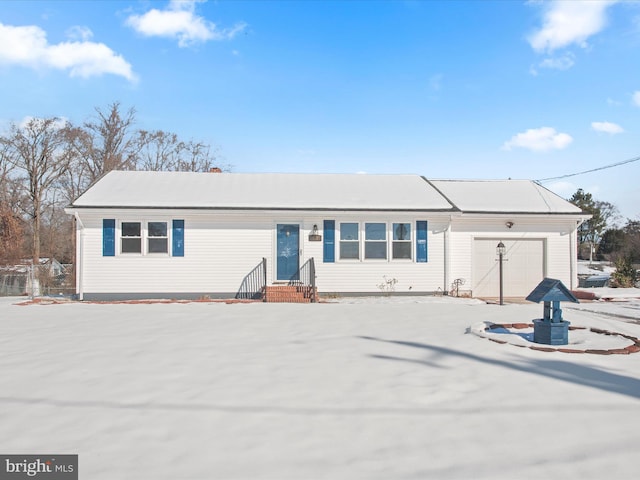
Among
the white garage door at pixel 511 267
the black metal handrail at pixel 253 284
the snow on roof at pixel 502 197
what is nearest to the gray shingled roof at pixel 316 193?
the snow on roof at pixel 502 197

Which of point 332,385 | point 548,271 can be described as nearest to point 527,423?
point 332,385

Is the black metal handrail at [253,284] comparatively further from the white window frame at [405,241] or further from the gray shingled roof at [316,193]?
the white window frame at [405,241]

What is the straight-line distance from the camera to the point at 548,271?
571 inches

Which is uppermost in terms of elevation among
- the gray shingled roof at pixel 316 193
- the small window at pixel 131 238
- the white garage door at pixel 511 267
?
the gray shingled roof at pixel 316 193

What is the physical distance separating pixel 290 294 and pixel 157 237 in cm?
444

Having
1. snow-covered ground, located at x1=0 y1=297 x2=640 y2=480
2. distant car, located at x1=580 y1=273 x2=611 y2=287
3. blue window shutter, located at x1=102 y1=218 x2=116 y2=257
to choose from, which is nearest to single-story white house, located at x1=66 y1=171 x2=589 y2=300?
blue window shutter, located at x1=102 y1=218 x2=116 y2=257

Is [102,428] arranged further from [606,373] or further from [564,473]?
[606,373]

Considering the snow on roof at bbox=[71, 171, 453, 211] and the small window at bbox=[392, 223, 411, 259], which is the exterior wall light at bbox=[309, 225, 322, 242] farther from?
the small window at bbox=[392, 223, 411, 259]

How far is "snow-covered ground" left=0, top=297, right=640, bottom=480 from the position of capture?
317cm

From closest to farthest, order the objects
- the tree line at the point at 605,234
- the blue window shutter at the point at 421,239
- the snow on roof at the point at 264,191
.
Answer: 1. the snow on roof at the point at 264,191
2. the blue window shutter at the point at 421,239
3. the tree line at the point at 605,234

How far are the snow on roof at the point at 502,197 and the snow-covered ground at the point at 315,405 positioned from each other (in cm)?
803

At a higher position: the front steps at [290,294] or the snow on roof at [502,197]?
the snow on roof at [502,197]

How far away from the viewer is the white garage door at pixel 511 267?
14453 mm

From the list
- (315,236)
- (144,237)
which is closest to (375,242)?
(315,236)
